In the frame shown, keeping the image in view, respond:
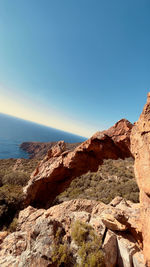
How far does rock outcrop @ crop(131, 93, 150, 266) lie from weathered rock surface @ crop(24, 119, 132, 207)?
6.75ft

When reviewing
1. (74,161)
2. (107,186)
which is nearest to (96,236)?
(74,161)

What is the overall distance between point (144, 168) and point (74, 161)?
5052 millimetres

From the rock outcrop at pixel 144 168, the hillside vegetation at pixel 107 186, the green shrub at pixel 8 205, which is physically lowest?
the hillside vegetation at pixel 107 186

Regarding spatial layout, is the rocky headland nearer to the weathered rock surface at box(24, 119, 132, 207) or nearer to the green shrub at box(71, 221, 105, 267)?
the green shrub at box(71, 221, 105, 267)

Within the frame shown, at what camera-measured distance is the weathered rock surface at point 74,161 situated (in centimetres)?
696

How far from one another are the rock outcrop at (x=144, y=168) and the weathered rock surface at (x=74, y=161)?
2.06 meters

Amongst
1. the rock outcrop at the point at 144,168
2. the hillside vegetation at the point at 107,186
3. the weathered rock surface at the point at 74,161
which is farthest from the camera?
the hillside vegetation at the point at 107,186

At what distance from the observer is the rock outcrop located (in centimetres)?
377

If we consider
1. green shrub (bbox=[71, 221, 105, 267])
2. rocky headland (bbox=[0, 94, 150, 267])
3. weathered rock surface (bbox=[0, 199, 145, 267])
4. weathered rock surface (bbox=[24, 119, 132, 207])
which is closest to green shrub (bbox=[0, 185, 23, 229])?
weathered rock surface (bbox=[24, 119, 132, 207])

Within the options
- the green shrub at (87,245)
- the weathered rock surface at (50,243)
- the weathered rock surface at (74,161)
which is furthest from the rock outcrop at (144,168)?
the weathered rock surface at (74,161)

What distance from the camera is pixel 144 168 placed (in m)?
3.97

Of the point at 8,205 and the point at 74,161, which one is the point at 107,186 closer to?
the point at 74,161

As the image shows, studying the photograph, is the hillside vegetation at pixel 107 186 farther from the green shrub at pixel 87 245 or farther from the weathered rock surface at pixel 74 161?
the green shrub at pixel 87 245

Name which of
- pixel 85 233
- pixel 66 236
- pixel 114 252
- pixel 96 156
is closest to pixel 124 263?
pixel 114 252
